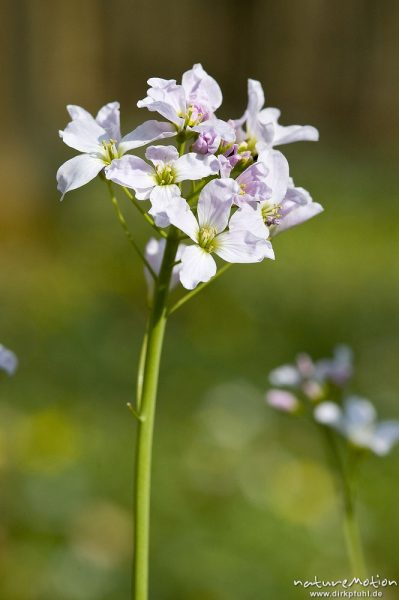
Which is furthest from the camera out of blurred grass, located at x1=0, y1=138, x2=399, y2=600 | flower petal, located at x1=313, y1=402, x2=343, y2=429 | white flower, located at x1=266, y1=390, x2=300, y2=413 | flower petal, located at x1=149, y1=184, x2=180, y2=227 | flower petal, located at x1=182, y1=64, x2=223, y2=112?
blurred grass, located at x1=0, y1=138, x2=399, y2=600

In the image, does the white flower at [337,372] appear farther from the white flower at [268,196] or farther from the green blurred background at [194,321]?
the green blurred background at [194,321]

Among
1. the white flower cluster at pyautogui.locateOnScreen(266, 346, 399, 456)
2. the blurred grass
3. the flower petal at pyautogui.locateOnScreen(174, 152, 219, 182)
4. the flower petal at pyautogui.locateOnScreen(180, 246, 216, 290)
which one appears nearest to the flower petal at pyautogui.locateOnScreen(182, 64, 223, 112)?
the flower petal at pyautogui.locateOnScreen(174, 152, 219, 182)

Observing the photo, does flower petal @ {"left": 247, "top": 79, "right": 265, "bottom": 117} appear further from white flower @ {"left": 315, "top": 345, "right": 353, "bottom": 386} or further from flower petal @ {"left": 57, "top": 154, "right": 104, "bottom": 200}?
white flower @ {"left": 315, "top": 345, "right": 353, "bottom": 386}

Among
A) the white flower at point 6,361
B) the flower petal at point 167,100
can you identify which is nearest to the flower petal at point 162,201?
the flower petal at point 167,100

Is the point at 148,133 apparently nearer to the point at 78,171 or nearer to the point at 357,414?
the point at 78,171

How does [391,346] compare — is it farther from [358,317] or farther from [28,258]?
[28,258]

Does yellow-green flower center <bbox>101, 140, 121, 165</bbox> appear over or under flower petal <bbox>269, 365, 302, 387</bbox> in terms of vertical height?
over

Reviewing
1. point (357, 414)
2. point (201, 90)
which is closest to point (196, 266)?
point (201, 90)
